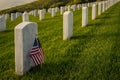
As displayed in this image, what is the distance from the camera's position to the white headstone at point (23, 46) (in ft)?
20.1

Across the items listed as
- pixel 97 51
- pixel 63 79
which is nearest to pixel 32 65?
pixel 63 79

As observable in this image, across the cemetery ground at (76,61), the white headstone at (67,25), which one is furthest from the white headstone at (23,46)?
the white headstone at (67,25)

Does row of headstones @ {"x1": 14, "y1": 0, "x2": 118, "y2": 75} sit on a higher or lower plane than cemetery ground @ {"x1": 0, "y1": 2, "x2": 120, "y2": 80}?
higher

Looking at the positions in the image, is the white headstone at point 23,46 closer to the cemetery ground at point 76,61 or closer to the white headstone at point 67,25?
the cemetery ground at point 76,61

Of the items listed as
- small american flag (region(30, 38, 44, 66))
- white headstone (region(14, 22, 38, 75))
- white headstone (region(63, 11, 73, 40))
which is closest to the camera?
white headstone (region(14, 22, 38, 75))

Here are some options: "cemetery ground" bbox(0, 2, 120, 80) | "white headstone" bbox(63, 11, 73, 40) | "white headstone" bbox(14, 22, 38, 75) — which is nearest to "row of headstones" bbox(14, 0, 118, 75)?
"white headstone" bbox(14, 22, 38, 75)

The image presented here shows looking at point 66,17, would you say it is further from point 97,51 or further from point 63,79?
point 63,79

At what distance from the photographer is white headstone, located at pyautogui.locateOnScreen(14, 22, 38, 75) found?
241 inches

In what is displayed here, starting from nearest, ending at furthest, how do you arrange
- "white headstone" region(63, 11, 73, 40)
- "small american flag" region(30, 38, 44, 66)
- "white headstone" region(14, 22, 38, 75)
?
"white headstone" region(14, 22, 38, 75)
"small american flag" region(30, 38, 44, 66)
"white headstone" region(63, 11, 73, 40)

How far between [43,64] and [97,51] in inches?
77.8

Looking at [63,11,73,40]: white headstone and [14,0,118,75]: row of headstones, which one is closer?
[14,0,118,75]: row of headstones

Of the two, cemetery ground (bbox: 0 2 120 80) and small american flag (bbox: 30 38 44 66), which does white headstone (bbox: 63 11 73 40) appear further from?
small american flag (bbox: 30 38 44 66)

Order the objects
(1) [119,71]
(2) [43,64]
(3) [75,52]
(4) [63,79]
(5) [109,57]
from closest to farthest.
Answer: (4) [63,79], (1) [119,71], (2) [43,64], (5) [109,57], (3) [75,52]

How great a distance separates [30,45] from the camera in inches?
256
